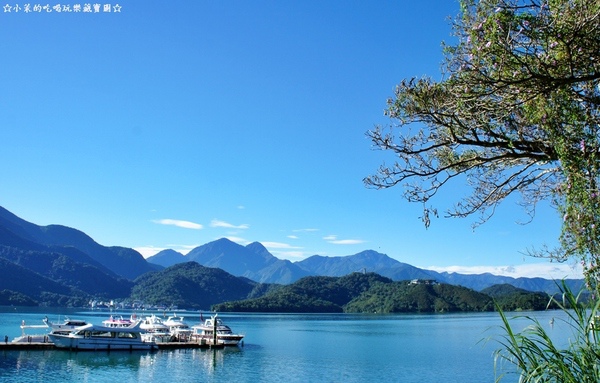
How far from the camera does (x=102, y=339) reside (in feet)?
127

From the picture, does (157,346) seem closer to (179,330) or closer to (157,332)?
(157,332)

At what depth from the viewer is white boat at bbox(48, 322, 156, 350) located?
37469mm

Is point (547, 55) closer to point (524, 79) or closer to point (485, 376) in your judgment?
point (524, 79)

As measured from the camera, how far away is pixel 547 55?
16.7 feet

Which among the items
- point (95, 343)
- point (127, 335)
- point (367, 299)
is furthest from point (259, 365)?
point (367, 299)

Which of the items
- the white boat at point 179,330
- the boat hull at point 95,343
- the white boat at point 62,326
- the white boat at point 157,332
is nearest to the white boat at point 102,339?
the boat hull at point 95,343

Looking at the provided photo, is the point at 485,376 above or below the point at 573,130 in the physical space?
below

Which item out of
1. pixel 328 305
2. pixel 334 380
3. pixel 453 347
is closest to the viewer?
pixel 334 380

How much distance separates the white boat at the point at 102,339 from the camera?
1475 inches

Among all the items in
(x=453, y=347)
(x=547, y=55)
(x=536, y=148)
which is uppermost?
(x=547, y=55)

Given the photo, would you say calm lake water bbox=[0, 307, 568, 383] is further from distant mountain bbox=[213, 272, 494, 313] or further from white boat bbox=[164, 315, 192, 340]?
distant mountain bbox=[213, 272, 494, 313]

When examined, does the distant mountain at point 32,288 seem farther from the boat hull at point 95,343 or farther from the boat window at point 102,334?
Result: the boat hull at point 95,343

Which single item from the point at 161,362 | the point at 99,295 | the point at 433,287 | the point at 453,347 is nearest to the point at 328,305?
the point at 433,287

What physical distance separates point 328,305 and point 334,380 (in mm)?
128479
